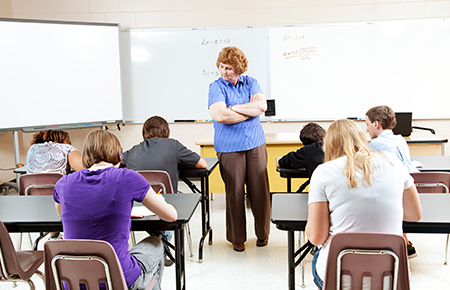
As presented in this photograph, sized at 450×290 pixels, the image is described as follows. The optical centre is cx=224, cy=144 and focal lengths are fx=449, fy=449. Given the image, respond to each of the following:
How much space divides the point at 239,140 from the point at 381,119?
102 cm

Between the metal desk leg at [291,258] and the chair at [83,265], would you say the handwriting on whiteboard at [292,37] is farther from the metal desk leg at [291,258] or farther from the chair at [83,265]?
the chair at [83,265]

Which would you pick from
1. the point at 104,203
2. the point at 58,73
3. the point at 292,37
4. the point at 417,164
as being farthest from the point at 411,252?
the point at 58,73

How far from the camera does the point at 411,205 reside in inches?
75.6

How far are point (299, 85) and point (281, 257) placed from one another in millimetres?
2915

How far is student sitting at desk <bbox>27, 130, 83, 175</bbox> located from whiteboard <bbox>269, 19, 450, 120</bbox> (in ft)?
10.0

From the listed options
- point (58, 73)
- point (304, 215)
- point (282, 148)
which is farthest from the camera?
point (58, 73)

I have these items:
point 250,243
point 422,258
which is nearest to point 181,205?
point 250,243

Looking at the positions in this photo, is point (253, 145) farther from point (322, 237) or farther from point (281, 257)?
point (322, 237)

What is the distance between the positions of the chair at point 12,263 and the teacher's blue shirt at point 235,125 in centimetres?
156

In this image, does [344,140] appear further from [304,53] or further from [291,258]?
[304,53]

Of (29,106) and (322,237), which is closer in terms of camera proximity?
(322,237)

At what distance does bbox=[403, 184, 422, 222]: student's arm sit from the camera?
189cm

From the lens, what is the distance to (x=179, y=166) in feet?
10.9

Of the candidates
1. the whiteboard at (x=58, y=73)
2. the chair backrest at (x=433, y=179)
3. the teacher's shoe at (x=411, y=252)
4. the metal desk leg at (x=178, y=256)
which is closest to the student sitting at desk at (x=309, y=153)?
the chair backrest at (x=433, y=179)
